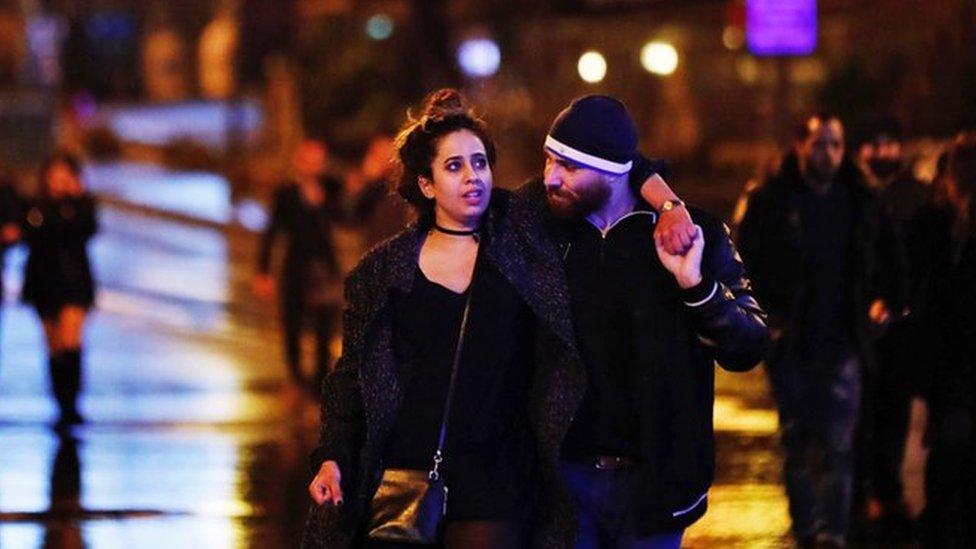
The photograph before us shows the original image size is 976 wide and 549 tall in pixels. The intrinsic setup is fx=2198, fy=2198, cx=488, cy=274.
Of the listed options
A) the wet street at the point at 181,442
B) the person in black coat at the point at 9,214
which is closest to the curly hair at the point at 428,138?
the wet street at the point at 181,442

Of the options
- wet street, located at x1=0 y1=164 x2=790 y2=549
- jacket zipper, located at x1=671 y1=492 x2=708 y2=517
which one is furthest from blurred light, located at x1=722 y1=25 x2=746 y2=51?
jacket zipper, located at x1=671 y1=492 x2=708 y2=517

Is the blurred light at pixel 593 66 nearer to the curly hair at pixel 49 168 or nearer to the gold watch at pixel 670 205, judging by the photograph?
the curly hair at pixel 49 168

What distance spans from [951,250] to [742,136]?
82.4 feet

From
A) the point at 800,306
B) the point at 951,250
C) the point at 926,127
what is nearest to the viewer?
the point at 951,250

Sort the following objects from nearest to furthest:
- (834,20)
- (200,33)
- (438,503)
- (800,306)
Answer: (438,503), (800,306), (834,20), (200,33)

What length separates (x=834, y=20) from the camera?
3098 cm

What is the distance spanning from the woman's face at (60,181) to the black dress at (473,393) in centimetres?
883

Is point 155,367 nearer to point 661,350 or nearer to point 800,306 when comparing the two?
point 800,306

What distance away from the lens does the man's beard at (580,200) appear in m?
5.60

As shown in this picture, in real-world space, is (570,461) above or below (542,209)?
below

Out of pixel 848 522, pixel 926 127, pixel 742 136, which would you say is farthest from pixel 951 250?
pixel 742 136

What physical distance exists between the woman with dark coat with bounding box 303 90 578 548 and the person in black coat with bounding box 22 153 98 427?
28.0 feet

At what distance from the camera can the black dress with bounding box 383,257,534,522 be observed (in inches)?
218

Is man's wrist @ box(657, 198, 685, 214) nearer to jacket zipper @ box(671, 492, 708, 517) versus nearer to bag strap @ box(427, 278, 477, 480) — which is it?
bag strap @ box(427, 278, 477, 480)
